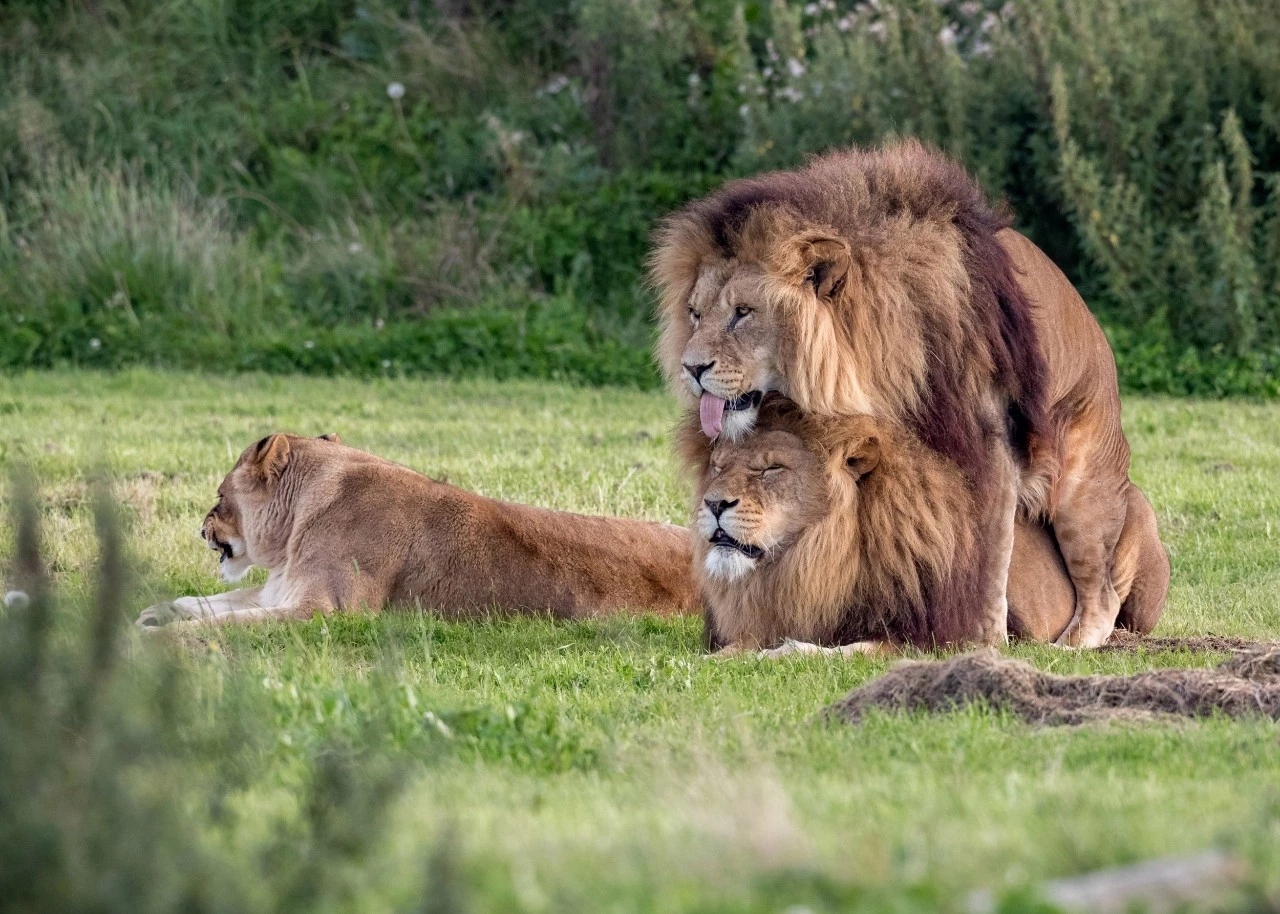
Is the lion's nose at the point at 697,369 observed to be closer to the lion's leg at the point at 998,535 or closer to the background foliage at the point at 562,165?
the lion's leg at the point at 998,535

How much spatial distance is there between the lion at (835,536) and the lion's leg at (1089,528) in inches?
27.3

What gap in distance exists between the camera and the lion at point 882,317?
22.1 ft

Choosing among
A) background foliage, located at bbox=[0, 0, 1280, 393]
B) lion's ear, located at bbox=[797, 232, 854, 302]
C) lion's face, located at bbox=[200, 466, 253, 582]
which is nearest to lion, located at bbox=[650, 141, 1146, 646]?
lion's ear, located at bbox=[797, 232, 854, 302]

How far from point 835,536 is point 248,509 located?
2.88m

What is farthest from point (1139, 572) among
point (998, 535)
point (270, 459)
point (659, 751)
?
point (270, 459)

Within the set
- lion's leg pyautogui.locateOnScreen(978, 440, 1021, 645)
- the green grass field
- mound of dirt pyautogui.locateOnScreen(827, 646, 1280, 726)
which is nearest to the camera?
the green grass field

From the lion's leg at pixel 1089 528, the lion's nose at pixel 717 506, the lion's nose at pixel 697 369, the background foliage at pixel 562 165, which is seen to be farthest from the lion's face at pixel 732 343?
the background foliage at pixel 562 165

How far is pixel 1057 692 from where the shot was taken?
19.5 feet

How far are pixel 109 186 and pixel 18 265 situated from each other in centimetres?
106

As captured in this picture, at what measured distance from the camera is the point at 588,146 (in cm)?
1761

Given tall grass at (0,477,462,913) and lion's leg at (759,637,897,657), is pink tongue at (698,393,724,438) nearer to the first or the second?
lion's leg at (759,637,897,657)

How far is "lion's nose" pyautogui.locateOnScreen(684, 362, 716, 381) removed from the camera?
264 inches

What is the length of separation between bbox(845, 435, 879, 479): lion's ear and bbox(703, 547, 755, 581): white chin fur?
0.49 metres

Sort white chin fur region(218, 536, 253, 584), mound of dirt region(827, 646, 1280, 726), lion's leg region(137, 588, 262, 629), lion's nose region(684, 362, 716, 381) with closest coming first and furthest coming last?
mound of dirt region(827, 646, 1280, 726), lion's nose region(684, 362, 716, 381), lion's leg region(137, 588, 262, 629), white chin fur region(218, 536, 253, 584)
